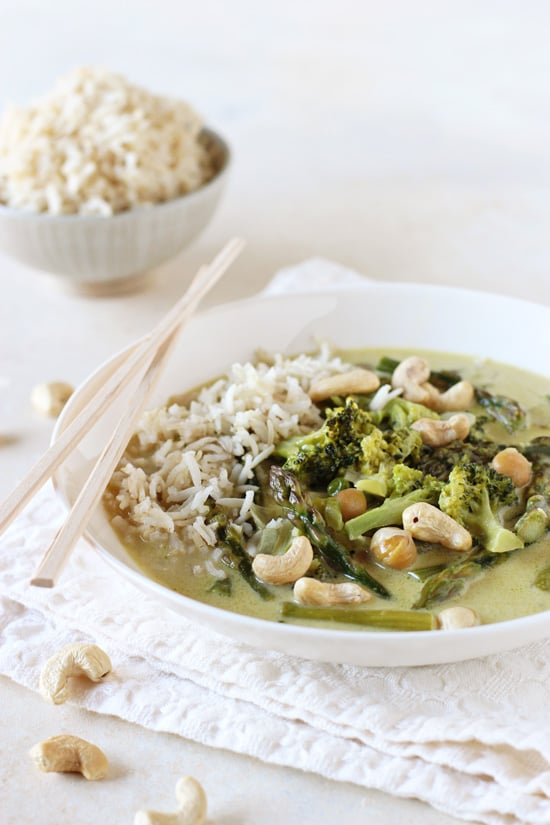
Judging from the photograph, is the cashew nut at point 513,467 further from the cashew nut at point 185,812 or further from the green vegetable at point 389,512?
the cashew nut at point 185,812

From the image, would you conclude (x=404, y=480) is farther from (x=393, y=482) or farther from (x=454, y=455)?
(x=454, y=455)

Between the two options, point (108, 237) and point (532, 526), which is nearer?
point (532, 526)

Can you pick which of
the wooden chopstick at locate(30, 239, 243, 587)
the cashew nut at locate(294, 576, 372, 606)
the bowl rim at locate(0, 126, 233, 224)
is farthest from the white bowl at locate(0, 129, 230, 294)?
the cashew nut at locate(294, 576, 372, 606)

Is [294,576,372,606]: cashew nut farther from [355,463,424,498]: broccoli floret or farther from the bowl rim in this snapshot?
the bowl rim

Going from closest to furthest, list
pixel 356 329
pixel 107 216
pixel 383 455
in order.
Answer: pixel 383 455 < pixel 356 329 < pixel 107 216

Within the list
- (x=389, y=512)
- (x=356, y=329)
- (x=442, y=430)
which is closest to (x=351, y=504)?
(x=389, y=512)

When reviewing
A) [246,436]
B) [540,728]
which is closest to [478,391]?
[246,436]
